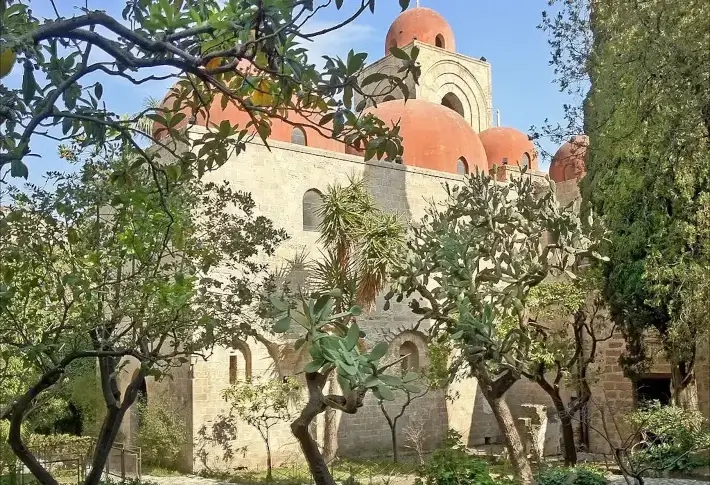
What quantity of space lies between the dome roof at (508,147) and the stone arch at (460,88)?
1979mm

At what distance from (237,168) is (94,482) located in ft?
28.8

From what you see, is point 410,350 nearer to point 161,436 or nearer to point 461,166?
point 461,166

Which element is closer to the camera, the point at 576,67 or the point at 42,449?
the point at 576,67

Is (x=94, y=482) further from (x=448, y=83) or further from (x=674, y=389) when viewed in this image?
(x=448, y=83)

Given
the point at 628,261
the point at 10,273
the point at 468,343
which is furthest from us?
the point at 628,261

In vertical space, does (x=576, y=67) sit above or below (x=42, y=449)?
above

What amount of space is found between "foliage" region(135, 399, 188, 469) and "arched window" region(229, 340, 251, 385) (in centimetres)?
127

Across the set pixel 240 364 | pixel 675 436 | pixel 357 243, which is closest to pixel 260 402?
pixel 240 364

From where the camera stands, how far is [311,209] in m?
16.0

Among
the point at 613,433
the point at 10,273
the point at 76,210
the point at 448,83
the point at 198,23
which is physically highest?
the point at 448,83

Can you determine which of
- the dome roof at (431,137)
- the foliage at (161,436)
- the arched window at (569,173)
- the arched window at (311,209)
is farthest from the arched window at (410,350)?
the arched window at (569,173)

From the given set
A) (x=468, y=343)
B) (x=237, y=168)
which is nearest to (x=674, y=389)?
(x=468, y=343)

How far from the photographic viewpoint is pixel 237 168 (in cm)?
1461

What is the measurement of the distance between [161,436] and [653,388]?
33.2 ft
